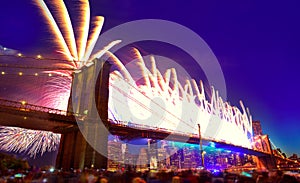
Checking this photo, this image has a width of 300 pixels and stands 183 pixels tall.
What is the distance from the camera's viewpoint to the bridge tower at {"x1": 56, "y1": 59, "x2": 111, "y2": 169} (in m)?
35.9

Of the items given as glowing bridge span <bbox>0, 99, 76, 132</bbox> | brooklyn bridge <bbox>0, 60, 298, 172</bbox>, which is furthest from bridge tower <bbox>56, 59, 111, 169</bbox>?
glowing bridge span <bbox>0, 99, 76, 132</bbox>

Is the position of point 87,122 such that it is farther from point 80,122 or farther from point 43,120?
point 43,120

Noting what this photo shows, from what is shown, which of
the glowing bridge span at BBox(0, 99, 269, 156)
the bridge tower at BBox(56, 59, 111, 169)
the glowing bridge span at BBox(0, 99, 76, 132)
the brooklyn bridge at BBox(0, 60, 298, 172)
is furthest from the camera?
the bridge tower at BBox(56, 59, 111, 169)

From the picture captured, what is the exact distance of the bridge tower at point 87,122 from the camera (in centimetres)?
3588

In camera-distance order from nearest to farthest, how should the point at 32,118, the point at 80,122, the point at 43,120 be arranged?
the point at 32,118 → the point at 43,120 → the point at 80,122

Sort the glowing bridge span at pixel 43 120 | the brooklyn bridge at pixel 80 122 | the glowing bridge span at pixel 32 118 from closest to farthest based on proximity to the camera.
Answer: the glowing bridge span at pixel 32 118
the glowing bridge span at pixel 43 120
the brooklyn bridge at pixel 80 122

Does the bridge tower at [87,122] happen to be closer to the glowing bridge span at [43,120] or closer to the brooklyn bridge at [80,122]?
the brooklyn bridge at [80,122]

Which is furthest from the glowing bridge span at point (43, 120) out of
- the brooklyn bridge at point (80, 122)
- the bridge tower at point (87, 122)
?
the bridge tower at point (87, 122)

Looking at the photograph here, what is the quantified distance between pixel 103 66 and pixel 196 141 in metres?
35.8

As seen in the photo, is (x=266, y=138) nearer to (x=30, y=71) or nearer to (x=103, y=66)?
(x=103, y=66)

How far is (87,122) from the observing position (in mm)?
37906

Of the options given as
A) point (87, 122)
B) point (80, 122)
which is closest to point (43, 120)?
point (80, 122)

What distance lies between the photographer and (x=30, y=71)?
176 ft

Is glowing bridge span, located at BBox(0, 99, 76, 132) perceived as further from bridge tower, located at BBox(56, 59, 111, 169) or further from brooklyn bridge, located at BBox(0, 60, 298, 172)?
bridge tower, located at BBox(56, 59, 111, 169)
